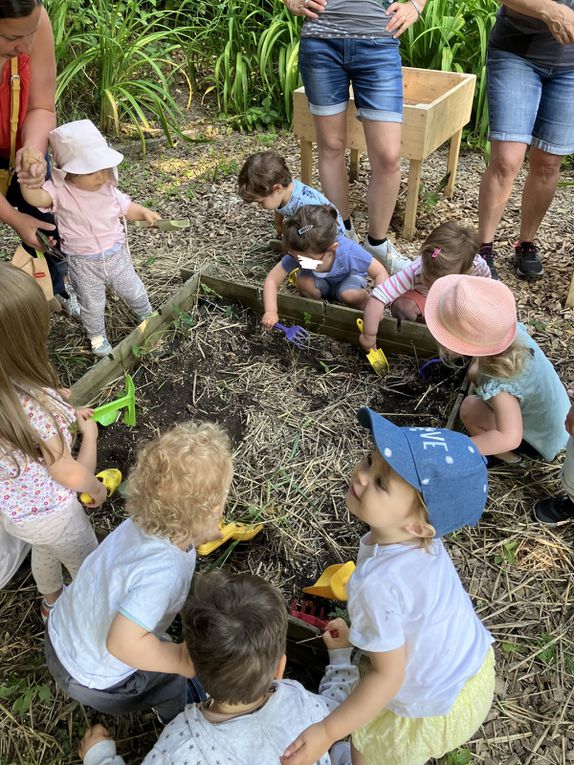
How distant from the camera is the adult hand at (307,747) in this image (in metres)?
1.40

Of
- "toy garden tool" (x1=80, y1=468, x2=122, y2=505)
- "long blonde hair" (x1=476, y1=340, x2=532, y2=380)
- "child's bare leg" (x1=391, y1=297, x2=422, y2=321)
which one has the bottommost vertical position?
"toy garden tool" (x1=80, y1=468, x2=122, y2=505)

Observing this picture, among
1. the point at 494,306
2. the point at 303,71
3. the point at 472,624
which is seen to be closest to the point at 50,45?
the point at 303,71

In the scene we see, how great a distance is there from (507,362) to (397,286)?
34.0 inches

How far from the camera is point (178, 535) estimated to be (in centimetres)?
157

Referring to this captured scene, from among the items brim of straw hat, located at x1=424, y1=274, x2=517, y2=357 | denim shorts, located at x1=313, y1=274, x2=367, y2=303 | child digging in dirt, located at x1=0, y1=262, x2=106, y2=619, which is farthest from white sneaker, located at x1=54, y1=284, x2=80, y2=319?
brim of straw hat, located at x1=424, y1=274, x2=517, y2=357

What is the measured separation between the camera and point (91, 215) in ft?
9.05

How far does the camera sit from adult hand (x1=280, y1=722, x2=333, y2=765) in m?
1.40

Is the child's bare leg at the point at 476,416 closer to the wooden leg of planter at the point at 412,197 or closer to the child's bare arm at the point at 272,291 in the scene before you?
the child's bare arm at the point at 272,291

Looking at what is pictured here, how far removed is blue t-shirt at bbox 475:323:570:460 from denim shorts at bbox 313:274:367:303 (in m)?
1.05

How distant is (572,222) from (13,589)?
403 centimetres

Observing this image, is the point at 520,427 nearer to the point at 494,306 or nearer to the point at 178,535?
the point at 494,306

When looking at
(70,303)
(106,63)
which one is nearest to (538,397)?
(70,303)

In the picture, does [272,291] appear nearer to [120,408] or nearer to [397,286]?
[397,286]

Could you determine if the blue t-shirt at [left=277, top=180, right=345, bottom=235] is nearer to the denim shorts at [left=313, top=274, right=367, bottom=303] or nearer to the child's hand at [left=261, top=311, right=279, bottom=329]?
the denim shorts at [left=313, top=274, right=367, bottom=303]
